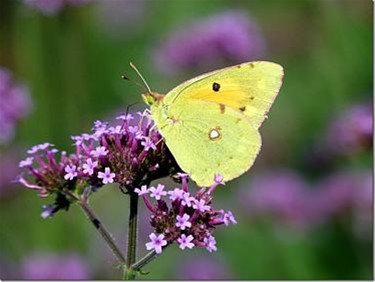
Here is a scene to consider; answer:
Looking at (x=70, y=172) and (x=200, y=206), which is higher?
(x=70, y=172)

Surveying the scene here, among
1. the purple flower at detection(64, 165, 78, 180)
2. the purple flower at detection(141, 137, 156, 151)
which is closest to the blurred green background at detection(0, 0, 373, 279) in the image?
the purple flower at detection(64, 165, 78, 180)

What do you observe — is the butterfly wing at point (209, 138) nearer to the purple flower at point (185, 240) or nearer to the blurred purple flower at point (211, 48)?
the purple flower at point (185, 240)

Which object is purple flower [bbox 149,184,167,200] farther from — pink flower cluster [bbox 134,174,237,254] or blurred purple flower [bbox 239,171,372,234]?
blurred purple flower [bbox 239,171,372,234]

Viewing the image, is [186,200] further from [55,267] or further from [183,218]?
[55,267]

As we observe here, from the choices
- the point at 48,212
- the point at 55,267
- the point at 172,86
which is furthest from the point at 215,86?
the point at 172,86

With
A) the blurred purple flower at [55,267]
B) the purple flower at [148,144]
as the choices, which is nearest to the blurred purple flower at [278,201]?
the blurred purple flower at [55,267]

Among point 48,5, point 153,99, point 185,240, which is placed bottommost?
point 185,240
